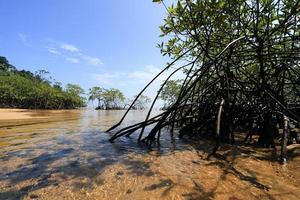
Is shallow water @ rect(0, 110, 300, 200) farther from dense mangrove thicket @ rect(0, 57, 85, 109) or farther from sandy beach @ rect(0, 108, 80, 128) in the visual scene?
dense mangrove thicket @ rect(0, 57, 85, 109)

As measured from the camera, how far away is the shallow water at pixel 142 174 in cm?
216

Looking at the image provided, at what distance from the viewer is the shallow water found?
216cm

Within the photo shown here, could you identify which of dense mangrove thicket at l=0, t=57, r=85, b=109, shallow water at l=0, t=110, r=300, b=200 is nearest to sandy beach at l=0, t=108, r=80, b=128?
shallow water at l=0, t=110, r=300, b=200

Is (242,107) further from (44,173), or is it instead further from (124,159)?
(44,173)

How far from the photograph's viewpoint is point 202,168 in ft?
9.48

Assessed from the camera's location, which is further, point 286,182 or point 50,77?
point 50,77

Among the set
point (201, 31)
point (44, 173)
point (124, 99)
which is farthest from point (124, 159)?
point (124, 99)

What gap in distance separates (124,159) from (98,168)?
0.51 meters

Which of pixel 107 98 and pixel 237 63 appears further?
pixel 107 98

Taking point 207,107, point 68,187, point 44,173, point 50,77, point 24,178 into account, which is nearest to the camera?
point 68,187

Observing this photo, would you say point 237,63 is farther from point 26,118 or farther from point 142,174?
point 26,118

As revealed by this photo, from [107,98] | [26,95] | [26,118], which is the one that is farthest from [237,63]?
Result: [107,98]

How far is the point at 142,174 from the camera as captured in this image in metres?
2.66

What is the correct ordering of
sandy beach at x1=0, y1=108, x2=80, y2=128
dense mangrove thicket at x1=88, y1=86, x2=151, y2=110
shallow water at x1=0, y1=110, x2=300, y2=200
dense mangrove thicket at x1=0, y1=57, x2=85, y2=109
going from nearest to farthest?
shallow water at x1=0, y1=110, x2=300, y2=200 → sandy beach at x1=0, y1=108, x2=80, y2=128 → dense mangrove thicket at x1=0, y1=57, x2=85, y2=109 → dense mangrove thicket at x1=88, y1=86, x2=151, y2=110
